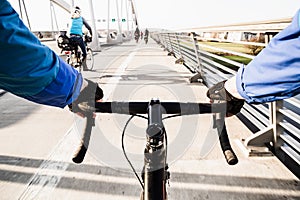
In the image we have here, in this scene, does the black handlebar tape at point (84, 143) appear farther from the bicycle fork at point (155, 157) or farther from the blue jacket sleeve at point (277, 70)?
the blue jacket sleeve at point (277, 70)

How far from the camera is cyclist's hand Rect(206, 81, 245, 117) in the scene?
101 centimetres

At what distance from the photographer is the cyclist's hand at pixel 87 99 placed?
3.33 ft

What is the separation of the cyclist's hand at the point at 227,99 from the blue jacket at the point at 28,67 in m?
0.62

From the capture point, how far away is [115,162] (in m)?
2.37

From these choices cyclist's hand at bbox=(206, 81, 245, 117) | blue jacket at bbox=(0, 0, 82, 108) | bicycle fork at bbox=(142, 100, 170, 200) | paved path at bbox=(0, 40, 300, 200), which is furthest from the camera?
paved path at bbox=(0, 40, 300, 200)

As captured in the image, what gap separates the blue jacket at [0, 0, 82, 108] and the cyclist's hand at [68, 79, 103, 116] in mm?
105

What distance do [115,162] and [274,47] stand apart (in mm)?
1967

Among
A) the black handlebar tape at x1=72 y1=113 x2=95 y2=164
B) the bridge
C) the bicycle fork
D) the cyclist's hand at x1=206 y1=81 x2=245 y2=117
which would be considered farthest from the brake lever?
the cyclist's hand at x1=206 y1=81 x2=245 y2=117

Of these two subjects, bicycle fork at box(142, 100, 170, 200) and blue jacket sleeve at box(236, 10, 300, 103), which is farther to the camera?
bicycle fork at box(142, 100, 170, 200)

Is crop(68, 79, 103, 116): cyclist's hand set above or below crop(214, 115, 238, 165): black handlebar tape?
above

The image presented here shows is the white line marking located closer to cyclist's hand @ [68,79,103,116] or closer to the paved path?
the paved path

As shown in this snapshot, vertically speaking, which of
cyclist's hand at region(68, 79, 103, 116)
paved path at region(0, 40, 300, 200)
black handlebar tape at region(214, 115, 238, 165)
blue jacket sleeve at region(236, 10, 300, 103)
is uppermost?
blue jacket sleeve at region(236, 10, 300, 103)

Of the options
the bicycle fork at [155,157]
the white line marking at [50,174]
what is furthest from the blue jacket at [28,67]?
the white line marking at [50,174]

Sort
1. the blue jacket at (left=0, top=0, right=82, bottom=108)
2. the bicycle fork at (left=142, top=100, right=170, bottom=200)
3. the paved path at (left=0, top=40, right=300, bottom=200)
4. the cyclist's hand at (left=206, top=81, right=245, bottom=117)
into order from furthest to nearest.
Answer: the paved path at (left=0, top=40, right=300, bottom=200), the cyclist's hand at (left=206, top=81, right=245, bottom=117), the bicycle fork at (left=142, top=100, right=170, bottom=200), the blue jacket at (left=0, top=0, right=82, bottom=108)
